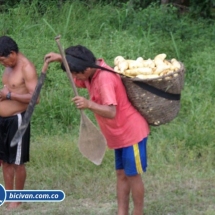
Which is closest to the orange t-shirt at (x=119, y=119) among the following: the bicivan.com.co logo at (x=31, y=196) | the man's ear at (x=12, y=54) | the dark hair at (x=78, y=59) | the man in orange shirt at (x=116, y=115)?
the man in orange shirt at (x=116, y=115)

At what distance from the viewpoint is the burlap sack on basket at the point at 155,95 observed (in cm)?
406

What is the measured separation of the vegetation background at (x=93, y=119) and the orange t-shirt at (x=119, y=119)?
84cm

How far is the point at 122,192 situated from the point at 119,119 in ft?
2.02

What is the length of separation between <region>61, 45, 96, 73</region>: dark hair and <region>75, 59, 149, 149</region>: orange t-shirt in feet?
0.35

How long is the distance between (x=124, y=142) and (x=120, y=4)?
5694 mm

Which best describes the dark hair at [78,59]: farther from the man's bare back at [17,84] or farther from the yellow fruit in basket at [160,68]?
the man's bare back at [17,84]

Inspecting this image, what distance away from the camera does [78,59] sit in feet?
12.8

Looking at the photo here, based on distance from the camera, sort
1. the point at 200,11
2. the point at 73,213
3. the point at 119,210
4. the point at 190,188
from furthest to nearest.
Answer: the point at 200,11, the point at 190,188, the point at 73,213, the point at 119,210

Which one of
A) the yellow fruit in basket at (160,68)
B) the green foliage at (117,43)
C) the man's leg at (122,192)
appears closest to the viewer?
the yellow fruit in basket at (160,68)

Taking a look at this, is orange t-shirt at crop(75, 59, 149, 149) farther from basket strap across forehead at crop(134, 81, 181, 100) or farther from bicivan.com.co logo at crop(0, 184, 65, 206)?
bicivan.com.co logo at crop(0, 184, 65, 206)

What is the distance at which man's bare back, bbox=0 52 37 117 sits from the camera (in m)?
4.66

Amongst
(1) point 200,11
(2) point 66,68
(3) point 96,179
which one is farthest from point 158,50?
(2) point 66,68

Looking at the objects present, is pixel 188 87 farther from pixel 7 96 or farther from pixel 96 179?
pixel 7 96

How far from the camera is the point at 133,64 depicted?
4.24 m
